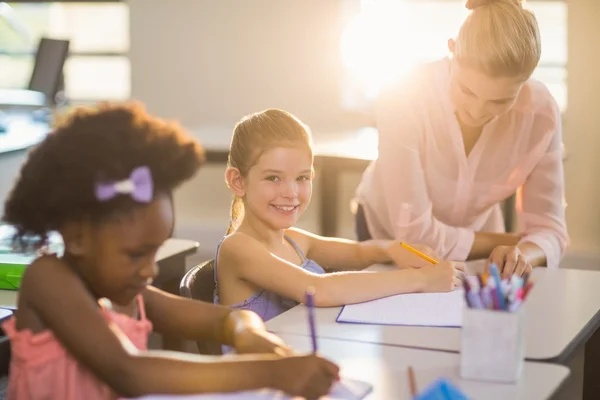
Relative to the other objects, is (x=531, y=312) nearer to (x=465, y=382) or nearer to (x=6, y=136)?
(x=465, y=382)

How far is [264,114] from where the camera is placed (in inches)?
75.6

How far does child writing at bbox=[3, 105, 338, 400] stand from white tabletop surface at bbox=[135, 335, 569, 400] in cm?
6

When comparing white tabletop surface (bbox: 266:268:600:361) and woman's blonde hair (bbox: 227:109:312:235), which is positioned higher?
woman's blonde hair (bbox: 227:109:312:235)

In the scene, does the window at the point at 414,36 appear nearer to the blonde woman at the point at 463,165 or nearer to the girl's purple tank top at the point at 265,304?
the blonde woman at the point at 463,165

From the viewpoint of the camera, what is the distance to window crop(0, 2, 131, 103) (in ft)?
17.0

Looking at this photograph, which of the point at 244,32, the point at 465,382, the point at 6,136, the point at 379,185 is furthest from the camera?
the point at 244,32

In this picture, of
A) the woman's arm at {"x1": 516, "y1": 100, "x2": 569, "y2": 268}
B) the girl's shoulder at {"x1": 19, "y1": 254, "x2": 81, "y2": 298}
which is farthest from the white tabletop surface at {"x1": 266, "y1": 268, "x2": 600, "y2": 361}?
the girl's shoulder at {"x1": 19, "y1": 254, "x2": 81, "y2": 298}

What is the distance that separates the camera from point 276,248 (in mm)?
1930

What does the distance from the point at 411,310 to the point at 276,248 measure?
0.37 meters

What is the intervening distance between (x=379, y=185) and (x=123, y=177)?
1301 mm

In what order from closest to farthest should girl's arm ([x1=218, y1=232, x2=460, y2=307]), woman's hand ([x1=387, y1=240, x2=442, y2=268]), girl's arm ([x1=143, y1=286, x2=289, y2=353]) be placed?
girl's arm ([x1=143, y1=286, x2=289, y2=353]) → girl's arm ([x1=218, y1=232, x2=460, y2=307]) → woman's hand ([x1=387, y1=240, x2=442, y2=268])

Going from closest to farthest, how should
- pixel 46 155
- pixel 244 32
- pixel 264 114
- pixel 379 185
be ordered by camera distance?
pixel 46 155 → pixel 264 114 → pixel 379 185 → pixel 244 32

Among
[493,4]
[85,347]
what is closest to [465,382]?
[85,347]

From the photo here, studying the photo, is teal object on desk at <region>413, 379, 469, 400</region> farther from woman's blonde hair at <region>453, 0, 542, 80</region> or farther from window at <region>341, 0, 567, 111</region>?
window at <region>341, 0, 567, 111</region>
